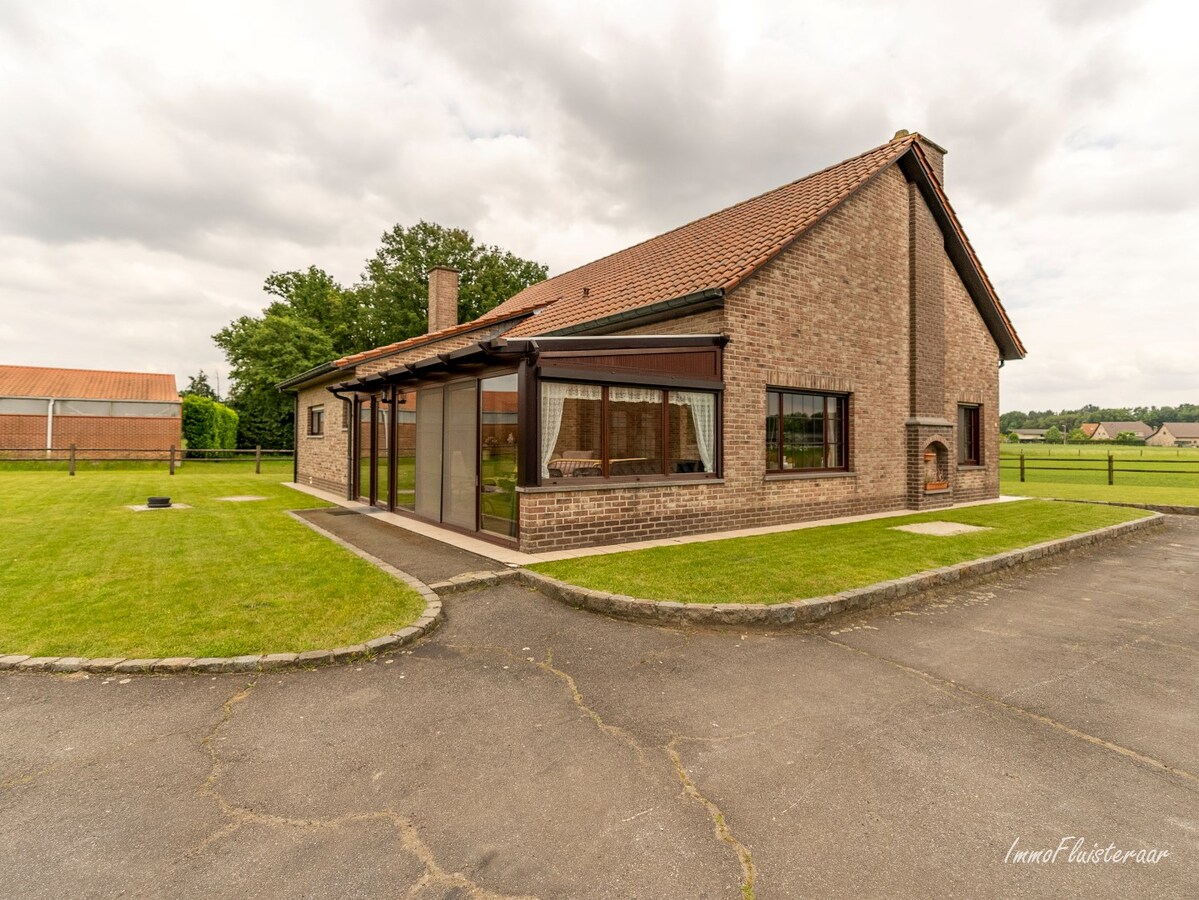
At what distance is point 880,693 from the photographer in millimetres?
3904

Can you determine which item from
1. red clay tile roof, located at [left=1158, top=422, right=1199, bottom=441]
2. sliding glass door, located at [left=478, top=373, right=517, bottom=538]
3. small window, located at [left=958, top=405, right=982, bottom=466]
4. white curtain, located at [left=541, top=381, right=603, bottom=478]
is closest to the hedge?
sliding glass door, located at [left=478, top=373, right=517, bottom=538]

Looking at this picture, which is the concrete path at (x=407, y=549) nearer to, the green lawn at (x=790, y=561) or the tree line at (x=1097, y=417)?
the green lawn at (x=790, y=561)

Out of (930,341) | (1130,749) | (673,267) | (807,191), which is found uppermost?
(807,191)

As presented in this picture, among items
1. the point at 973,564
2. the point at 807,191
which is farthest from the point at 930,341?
the point at 973,564

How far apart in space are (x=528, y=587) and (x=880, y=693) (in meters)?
3.76

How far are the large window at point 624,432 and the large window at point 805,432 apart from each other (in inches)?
66.9

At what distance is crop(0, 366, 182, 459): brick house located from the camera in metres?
31.1

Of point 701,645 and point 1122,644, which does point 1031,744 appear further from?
point 1122,644

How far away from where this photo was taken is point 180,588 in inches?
236

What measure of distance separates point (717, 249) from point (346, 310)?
116ft

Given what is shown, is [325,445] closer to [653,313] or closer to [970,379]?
[653,313]

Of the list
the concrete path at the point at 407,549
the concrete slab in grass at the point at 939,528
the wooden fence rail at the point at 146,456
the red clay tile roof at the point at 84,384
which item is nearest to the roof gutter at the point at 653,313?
the concrete path at the point at 407,549

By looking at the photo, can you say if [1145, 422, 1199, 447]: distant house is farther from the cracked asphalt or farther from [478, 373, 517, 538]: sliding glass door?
the cracked asphalt

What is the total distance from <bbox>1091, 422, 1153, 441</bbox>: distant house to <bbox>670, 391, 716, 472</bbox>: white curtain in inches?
5404
